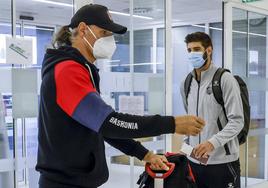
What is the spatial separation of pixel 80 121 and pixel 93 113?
6cm

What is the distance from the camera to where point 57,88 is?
4.65 feet

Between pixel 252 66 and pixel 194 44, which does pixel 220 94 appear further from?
pixel 252 66

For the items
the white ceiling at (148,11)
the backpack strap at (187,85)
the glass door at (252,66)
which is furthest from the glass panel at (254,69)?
the backpack strap at (187,85)

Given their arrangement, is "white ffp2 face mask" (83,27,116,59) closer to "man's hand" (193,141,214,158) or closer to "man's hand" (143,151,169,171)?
"man's hand" (143,151,169,171)

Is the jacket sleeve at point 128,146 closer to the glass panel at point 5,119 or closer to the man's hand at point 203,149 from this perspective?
the man's hand at point 203,149

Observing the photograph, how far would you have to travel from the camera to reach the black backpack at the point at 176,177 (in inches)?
66.6

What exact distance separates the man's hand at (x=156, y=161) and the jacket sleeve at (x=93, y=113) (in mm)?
287

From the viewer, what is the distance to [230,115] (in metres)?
2.53

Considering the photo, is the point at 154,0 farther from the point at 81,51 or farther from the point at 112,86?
the point at 81,51

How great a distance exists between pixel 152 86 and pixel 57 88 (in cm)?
236

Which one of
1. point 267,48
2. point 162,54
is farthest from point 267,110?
point 162,54

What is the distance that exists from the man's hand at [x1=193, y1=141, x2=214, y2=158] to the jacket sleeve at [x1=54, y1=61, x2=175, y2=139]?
1046 mm

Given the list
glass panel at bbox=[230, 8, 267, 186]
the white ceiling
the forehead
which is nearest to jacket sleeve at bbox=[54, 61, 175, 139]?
the forehead

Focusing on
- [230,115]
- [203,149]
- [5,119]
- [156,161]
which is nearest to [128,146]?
[156,161]
